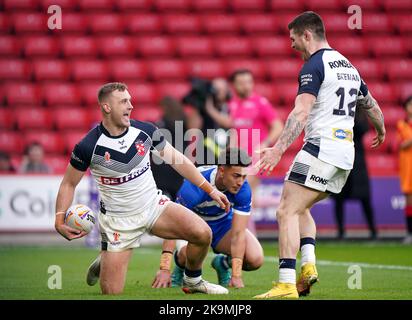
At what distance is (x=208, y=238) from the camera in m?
7.14

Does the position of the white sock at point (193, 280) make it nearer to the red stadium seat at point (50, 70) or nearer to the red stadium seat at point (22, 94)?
the red stadium seat at point (22, 94)

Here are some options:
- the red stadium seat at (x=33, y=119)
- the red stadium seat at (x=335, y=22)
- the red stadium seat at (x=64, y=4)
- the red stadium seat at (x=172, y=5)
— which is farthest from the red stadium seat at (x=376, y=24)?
the red stadium seat at (x=33, y=119)

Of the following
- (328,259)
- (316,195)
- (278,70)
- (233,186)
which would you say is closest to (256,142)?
(328,259)

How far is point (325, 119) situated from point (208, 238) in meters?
1.31

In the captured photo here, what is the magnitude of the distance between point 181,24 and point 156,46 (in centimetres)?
85

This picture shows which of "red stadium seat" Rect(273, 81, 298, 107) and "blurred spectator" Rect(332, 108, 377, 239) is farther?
"red stadium seat" Rect(273, 81, 298, 107)

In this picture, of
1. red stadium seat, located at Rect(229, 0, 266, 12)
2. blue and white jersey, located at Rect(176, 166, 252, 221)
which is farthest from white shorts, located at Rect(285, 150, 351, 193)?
red stadium seat, located at Rect(229, 0, 266, 12)

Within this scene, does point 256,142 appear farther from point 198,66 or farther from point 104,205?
point 198,66

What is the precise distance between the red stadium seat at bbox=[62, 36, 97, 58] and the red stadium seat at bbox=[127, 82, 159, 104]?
4.19ft

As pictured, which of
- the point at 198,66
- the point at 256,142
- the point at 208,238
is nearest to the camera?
the point at 208,238

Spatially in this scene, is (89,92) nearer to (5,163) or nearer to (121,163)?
(5,163)

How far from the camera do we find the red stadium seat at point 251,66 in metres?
19.0

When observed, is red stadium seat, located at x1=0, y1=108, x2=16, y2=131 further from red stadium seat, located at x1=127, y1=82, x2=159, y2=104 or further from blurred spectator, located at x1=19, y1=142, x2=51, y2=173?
blurred spectator, located at x1=19, y1=142, x2=51, y2=173

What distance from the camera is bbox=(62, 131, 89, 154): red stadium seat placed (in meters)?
17.1
